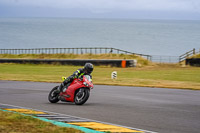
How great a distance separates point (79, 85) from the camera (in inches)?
484

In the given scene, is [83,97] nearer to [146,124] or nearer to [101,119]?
[101,119]

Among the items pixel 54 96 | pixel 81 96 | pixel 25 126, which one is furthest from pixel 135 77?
pixel 25 126

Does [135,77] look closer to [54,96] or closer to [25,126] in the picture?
[54,96]

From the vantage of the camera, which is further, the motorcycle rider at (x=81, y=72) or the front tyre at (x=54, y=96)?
the front tyre at (x=54, y=96)

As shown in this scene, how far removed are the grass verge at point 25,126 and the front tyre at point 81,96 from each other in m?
3.09

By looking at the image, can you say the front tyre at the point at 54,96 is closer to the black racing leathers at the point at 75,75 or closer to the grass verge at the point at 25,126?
the black racing leathers at the point at 75,75

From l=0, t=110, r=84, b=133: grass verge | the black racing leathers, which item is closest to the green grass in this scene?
the black racing leathers

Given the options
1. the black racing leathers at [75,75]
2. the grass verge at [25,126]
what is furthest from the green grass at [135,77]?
the grass verge at [25,126]

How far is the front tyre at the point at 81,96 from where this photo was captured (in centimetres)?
1231

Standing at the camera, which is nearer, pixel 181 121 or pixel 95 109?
pixel 181 121

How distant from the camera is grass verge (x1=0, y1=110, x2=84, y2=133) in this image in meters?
7.75

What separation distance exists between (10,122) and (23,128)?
0.93m

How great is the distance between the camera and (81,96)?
1252 centimetres

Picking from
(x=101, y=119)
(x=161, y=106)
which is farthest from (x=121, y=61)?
(x=101, y=119)
